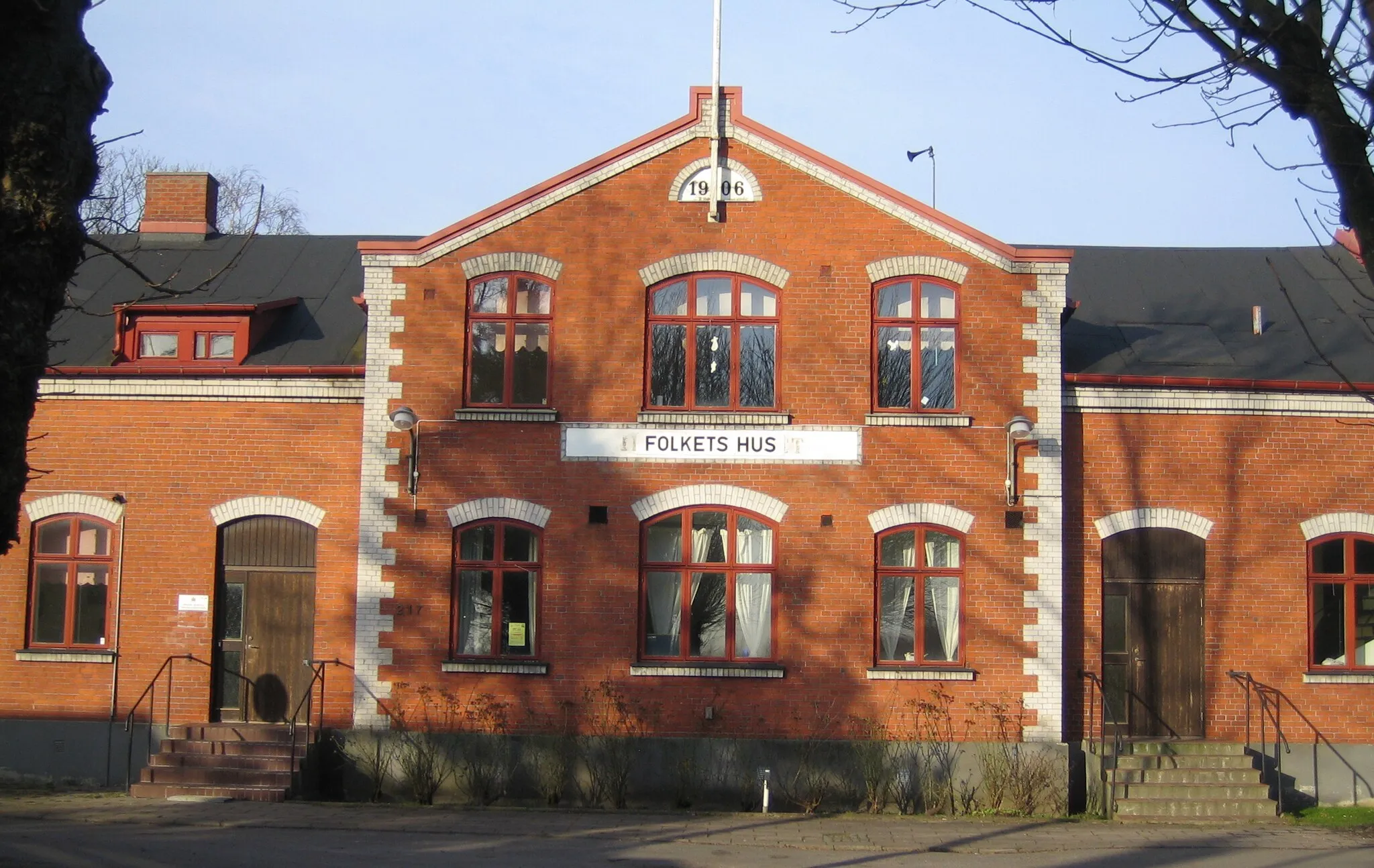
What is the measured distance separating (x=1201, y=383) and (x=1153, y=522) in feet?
5.97

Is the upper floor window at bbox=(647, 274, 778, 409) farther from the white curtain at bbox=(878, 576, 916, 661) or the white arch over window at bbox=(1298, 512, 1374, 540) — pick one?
the white arch over window at bbox=(1298, 512, 1374, 540)

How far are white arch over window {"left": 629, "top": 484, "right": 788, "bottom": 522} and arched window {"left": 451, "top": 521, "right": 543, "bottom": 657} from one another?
1.40 meters

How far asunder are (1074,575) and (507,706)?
23.3 ft

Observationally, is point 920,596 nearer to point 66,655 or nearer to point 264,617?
point 264,617

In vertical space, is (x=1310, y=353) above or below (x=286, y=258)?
below

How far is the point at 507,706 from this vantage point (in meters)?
16.6

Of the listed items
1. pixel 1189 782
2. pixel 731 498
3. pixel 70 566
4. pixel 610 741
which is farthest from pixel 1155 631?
pixel 70 566

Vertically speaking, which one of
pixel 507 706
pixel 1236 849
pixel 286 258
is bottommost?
pixel 1236 849

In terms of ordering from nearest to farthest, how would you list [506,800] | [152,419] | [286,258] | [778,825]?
[778,825], [506,800], [152,419], [286,258]

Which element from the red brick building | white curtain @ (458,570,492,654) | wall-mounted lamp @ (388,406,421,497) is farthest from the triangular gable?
white curtain @ (458,570,492,654)

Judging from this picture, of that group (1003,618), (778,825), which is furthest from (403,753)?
(1003,618)

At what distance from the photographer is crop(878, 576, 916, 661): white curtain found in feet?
54.7

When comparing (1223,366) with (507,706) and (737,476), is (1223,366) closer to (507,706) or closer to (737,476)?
(737,476)

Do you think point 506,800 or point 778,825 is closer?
point 778,825
